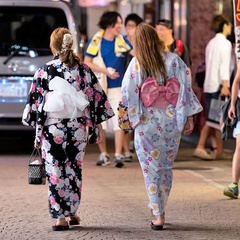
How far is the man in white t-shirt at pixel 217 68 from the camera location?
13.7 meters

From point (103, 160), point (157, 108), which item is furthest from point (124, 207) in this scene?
point (103, 160)

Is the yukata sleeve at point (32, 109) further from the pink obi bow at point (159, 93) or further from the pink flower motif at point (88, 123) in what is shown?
the pink obi bow at point (159, 93)

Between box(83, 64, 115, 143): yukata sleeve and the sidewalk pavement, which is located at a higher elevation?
box(83, 64, 115, 143): yukata sleeve

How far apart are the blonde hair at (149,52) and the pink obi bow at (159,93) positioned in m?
0.06

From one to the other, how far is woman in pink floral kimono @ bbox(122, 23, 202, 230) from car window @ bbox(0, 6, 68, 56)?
241 inches

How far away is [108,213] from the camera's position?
364 inches

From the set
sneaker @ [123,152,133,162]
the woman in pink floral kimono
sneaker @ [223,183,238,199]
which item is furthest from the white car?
the woman in pink floral kimono

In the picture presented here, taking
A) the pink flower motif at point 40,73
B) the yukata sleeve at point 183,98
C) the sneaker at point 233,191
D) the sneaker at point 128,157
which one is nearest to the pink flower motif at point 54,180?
the pink flower motif at point 40,73

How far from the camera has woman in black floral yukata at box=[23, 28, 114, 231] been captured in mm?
8391

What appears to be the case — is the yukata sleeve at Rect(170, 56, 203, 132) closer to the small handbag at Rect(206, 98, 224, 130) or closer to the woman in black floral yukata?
the woman in black floral yukata

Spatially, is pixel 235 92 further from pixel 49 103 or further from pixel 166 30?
pixel 166 30

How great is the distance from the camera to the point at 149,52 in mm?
8484

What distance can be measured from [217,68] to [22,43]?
2.80 m

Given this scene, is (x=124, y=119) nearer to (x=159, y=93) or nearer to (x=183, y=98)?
(x=159, y=93)
